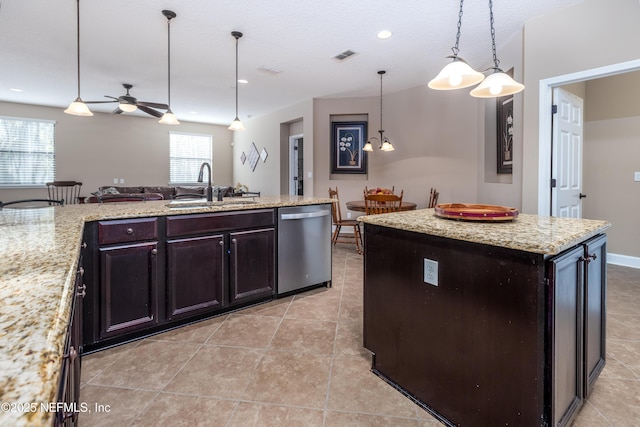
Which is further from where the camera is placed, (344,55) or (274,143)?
(274,143)

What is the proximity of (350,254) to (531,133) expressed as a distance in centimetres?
272

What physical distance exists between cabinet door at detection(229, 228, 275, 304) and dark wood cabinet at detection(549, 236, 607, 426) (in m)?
2.06

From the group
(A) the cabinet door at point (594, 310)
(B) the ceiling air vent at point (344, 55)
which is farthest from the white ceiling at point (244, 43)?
(A) the cabinet door at point (594, 310)

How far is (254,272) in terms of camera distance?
2701mm

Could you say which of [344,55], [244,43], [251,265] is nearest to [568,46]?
[344,55]

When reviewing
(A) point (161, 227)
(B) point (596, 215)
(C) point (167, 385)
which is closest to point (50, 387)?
(C) point (167, 385)

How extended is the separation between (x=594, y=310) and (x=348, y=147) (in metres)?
4.99

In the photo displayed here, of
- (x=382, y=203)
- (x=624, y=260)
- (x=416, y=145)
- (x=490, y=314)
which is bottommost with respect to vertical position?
(x=624, y=260)

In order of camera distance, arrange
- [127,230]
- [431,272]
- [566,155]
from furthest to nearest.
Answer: [566,155] < [127,230] < [431,272]

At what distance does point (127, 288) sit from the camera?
6.89 ft

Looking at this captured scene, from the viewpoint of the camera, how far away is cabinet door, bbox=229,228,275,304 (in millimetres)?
2572

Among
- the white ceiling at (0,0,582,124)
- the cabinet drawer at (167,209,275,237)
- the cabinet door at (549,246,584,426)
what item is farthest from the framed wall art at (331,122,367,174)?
the cabinet door at (549,246,584,426)

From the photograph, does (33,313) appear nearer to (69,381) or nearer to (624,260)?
(69,381)

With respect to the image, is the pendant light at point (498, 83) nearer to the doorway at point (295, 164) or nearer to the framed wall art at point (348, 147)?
the framed wall art at point (348, 147)
